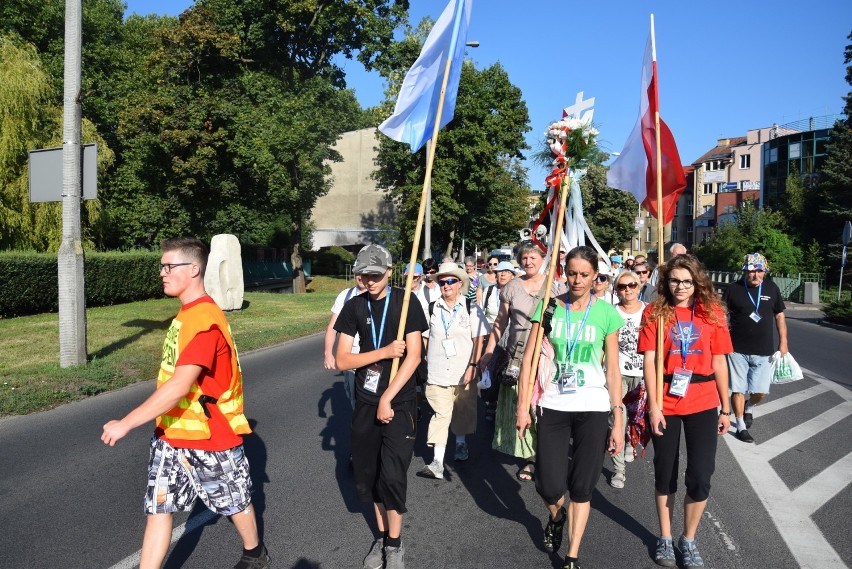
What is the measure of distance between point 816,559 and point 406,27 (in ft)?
98.4

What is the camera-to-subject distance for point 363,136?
190 ft

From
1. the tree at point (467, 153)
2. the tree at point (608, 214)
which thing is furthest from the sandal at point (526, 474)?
the tree at point (608, 214)

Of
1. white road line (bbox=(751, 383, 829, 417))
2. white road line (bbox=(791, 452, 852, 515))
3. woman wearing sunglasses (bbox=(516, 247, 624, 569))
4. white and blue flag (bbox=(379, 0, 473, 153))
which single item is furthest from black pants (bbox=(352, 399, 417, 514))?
white road line (bbox=(751, 383, 829, 417))

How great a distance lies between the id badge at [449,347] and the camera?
19.5 feet

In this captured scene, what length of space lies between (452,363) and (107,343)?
9.27 meters

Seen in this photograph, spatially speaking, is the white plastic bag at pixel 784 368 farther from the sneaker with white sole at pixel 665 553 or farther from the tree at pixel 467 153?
the tree at pixel 467 153

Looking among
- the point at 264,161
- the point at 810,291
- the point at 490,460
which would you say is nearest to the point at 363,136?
the point at 264,161

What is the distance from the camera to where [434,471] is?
18.8 feet

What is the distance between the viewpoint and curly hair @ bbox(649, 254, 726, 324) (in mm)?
4234

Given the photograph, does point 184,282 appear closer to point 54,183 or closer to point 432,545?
point 432,545

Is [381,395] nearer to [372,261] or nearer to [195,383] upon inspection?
[372,261]

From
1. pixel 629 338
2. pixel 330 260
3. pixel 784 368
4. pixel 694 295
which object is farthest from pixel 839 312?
pixel 330 260

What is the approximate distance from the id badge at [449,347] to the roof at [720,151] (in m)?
76.1

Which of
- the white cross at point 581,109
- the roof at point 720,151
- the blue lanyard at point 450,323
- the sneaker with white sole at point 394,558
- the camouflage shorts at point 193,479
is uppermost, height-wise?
the roof at point 720,151
